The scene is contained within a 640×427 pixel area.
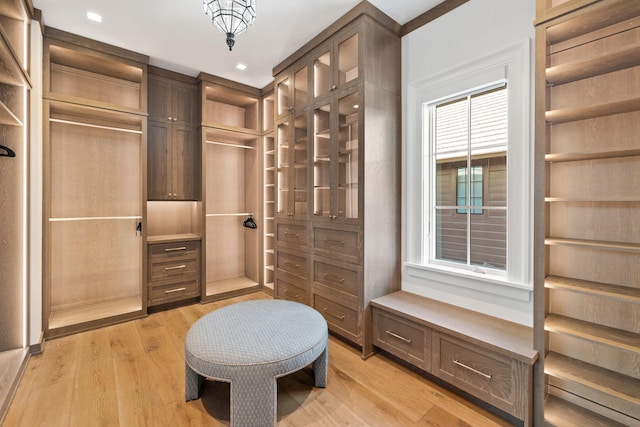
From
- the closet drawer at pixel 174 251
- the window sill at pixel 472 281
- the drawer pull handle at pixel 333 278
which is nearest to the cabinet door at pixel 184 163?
the closet drawer at pixel 174 251

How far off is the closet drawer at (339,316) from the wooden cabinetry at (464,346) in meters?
0.18

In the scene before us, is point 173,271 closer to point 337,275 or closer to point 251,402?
point 337,275

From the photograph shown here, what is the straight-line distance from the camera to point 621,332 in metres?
1.53

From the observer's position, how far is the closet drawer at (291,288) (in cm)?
302

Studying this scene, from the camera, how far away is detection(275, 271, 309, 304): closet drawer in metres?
3.02

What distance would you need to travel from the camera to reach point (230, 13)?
1712mm

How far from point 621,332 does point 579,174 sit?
2.93 ft

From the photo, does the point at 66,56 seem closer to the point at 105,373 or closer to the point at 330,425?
the point at 105,373

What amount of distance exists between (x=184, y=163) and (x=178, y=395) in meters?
2.66

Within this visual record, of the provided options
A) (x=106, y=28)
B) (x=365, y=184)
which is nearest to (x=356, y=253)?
(x=365, y=184)

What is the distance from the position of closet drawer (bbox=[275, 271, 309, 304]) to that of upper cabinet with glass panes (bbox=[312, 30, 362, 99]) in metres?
1.93

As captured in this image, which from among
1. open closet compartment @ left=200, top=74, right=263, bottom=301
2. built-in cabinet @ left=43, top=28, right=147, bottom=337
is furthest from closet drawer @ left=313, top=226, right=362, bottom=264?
built-in cabinet @ left=43, top=28, right=147, bottom=337

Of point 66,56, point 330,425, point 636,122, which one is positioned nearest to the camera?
point 636,122

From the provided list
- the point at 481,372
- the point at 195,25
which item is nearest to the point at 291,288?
the point at 481,372
